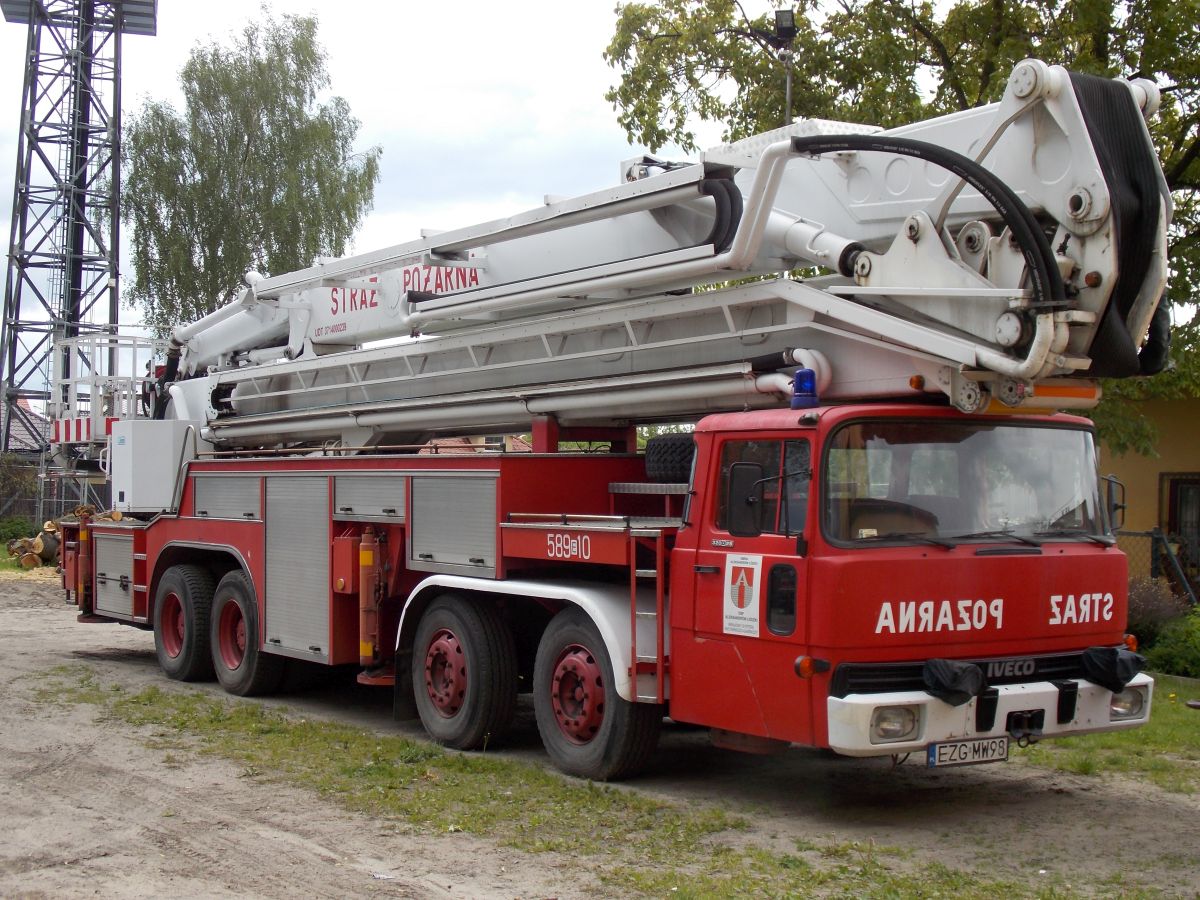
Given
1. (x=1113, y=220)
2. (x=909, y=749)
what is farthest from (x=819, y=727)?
(x=1113, y=220)

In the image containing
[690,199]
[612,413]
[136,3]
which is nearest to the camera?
[690,199]

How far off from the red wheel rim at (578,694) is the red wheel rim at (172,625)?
5720mm

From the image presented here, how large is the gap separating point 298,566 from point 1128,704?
20.7ft

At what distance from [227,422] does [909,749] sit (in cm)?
833

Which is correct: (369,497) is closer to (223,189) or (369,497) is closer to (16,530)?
(16,530)

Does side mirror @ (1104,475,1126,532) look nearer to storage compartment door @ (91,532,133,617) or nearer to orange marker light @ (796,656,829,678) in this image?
orange marker light @ (796,656,829,678)

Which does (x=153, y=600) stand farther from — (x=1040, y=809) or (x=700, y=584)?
(x=1040, y=809)

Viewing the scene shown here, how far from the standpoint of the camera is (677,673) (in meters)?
7.67

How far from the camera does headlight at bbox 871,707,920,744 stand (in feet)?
22.0

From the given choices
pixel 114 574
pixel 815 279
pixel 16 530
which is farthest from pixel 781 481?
pixel 16 530

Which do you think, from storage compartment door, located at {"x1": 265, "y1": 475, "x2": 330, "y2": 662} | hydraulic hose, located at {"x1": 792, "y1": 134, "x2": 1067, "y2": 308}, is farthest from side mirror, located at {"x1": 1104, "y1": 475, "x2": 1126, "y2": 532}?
storage compartment door, located at {"x1": 265, "y1": 475, "x2": 330, "y2": 662}

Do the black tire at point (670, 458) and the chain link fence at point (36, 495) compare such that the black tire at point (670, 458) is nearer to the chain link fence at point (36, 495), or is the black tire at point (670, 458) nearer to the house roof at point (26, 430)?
the chain link fence at point (36, 495)

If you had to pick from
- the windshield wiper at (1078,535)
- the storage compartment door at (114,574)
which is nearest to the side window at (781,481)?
the windshield wiper at (1078,535)

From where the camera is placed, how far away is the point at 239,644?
40.0 feet
